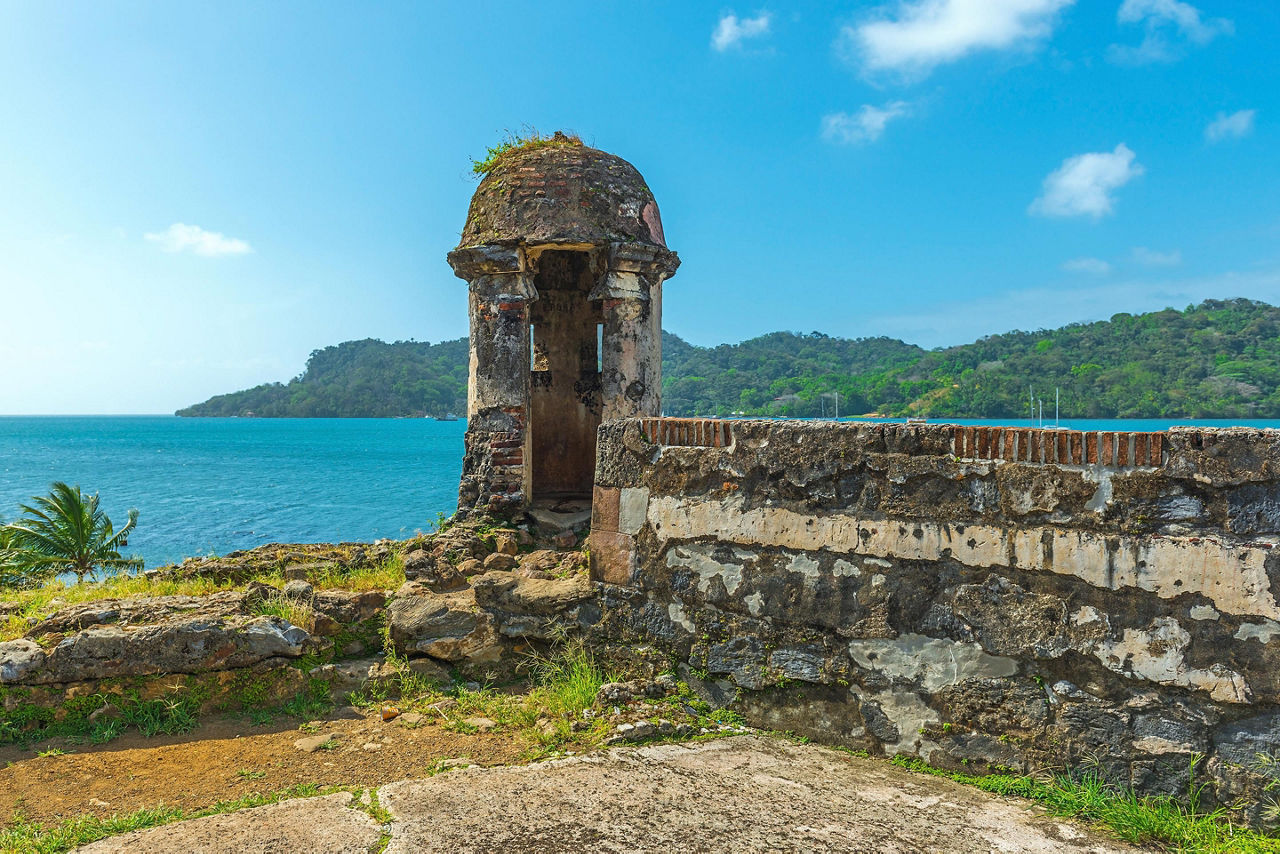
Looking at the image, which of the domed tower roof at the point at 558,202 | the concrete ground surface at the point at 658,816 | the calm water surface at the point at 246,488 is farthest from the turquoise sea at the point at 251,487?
the concrete ground surface at the point at 658,816

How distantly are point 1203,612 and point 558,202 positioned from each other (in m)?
5.65

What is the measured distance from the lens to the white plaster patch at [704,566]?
159 inches

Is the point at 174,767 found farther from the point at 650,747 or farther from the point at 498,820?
the point at 650,747

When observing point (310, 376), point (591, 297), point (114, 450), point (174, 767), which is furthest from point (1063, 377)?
point (310, 376)

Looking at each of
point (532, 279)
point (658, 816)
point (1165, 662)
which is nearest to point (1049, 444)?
point (1165, 662)

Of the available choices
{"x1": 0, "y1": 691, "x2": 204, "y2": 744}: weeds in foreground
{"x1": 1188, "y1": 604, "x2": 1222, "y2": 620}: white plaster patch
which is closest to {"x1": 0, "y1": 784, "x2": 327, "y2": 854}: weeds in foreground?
{"x1": 0, "y1": 691, "x2": 204, "y2": 744}: weeds in foreground

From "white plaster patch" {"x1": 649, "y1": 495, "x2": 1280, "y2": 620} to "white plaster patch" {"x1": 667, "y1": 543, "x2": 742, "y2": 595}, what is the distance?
8 centimetres

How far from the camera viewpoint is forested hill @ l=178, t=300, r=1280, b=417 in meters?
42.8

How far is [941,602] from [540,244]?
4.79 metres

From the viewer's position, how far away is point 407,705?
447 cm

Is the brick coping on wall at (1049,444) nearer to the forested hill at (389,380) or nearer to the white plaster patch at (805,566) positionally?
the white plaster patch at (805,566)

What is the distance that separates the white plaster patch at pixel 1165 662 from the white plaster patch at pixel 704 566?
164 centimetres

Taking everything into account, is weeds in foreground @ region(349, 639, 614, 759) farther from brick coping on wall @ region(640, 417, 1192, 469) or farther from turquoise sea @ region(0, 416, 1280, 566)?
turquoise sea @ region(0, 416, 1280, 566)

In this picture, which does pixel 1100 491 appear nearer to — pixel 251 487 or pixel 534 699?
pixel 534 699
